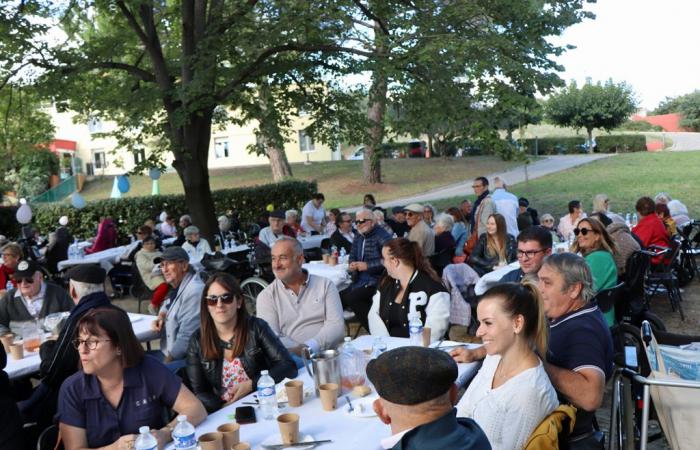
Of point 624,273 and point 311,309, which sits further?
point 624,273

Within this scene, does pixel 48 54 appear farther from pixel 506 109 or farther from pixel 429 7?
pixel 506 109

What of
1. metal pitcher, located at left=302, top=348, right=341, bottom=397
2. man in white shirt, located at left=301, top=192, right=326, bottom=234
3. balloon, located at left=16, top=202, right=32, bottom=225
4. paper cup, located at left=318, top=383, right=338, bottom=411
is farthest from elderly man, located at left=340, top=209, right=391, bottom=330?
balloon, located at left=16, top=202, right=32, bottom=225

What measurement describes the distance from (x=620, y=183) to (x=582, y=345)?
22.8 m

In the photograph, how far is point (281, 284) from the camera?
4.61 metres

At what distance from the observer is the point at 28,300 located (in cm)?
521

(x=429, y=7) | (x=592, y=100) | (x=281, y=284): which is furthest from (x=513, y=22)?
(x=592, y=100)

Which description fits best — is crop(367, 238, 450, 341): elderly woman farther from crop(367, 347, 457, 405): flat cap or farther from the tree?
the tree

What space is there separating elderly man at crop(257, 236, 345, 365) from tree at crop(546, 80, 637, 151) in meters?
35.1

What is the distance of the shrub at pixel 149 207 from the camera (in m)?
17.1

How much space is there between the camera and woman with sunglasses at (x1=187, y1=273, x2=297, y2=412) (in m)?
3.50

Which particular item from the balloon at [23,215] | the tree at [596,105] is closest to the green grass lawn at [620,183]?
the tree at [596,105]

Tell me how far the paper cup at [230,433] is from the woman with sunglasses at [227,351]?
0.79 meters

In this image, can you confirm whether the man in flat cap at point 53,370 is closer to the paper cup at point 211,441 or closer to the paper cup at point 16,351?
the paper cup at point 16,351

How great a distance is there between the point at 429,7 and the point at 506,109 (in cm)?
250
